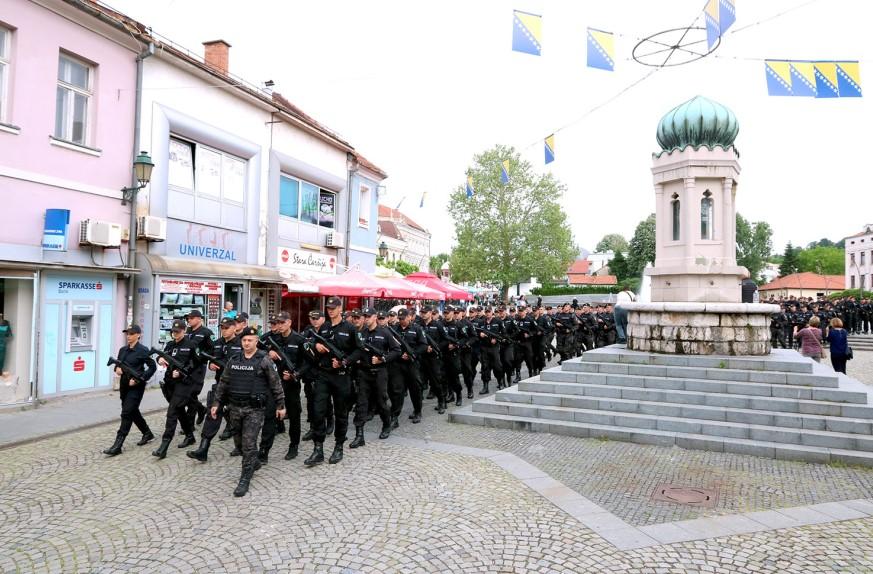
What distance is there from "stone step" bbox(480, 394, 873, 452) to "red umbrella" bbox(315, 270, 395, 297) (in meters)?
5.98

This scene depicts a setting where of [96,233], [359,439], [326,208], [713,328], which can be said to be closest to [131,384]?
[359,439]

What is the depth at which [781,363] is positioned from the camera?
8.84m

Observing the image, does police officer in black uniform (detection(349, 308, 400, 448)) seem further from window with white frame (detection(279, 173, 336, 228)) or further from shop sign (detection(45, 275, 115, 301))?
window with white frame (detection(279, 173, 336, 228))

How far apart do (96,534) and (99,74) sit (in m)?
10.3

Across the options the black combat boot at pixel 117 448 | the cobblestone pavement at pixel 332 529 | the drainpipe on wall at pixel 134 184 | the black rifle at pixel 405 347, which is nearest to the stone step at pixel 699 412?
the black rifle at pixel 405 347

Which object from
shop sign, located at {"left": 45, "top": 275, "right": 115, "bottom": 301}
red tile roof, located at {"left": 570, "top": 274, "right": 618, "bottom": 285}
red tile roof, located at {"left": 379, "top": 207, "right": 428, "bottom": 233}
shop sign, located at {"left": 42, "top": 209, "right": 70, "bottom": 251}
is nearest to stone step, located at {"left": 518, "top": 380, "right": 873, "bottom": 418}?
shop sign, located at {"left": 45, "top": 275, "right": 115, "bottom": 301}

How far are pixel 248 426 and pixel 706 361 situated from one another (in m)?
7.52

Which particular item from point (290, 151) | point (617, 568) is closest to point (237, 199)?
point (290, 151)

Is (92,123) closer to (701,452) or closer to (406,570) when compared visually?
(406,570)

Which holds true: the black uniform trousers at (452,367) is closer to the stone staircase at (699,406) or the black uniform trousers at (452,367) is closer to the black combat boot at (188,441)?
the stone staircase at (699,406)

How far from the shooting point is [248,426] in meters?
6.00

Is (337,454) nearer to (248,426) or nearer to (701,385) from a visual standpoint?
(248,426)

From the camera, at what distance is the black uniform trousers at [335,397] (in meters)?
6.98

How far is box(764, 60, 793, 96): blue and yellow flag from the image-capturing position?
8.23m
